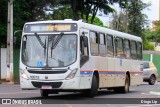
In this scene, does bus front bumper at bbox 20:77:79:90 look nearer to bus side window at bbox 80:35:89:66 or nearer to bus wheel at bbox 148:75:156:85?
bus side window at bbox 80:35:89:66

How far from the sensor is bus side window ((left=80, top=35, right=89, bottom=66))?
721 inches

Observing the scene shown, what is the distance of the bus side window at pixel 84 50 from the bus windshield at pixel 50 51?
0.31 m

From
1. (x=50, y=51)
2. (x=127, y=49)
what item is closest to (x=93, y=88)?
(x=50, y=51)

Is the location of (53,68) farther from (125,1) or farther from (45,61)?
(125,1)

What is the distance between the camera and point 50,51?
18156 mm

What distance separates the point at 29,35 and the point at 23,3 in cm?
1794

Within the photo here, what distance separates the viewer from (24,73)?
18.3 metres

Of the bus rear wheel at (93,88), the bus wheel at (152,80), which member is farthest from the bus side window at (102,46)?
the bus wheel at (152,80)

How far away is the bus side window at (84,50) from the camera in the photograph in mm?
18312

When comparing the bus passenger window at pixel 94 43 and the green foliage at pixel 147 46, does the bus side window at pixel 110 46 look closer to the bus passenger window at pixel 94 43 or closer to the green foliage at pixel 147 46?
the bus passenger window at pixel 94 43

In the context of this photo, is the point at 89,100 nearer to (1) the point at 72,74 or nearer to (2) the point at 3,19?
(1) the point at 72,74

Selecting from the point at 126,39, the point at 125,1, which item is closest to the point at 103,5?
the point at 125,1

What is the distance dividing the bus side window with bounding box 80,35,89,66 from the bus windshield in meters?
0.31

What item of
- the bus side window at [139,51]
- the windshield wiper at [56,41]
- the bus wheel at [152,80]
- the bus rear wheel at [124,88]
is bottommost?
the bus wheel at [152,80]
